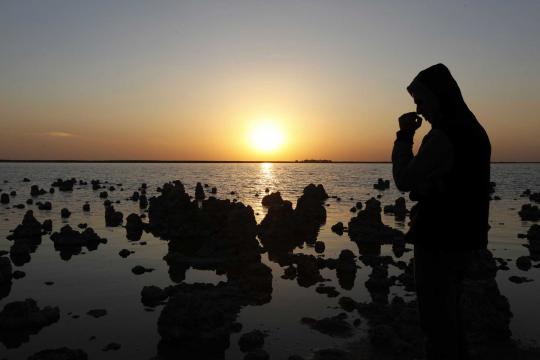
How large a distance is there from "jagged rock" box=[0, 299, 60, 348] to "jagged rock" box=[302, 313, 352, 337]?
28.4 feet

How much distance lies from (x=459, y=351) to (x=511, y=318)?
40.1ft

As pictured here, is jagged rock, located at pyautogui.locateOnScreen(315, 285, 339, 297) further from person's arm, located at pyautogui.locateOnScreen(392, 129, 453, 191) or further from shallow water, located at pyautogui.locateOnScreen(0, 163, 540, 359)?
person's arm, located at pyautogui.locateOnScreen(392, 129, 453, 191)

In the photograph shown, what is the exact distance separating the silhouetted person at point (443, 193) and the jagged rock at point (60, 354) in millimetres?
10033

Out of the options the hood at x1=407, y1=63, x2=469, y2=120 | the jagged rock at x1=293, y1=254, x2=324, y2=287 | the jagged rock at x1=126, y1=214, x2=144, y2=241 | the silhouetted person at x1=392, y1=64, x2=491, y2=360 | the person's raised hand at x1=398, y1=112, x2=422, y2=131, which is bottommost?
the jagged rock at x1=126, y1=214, x2=144, y2=241

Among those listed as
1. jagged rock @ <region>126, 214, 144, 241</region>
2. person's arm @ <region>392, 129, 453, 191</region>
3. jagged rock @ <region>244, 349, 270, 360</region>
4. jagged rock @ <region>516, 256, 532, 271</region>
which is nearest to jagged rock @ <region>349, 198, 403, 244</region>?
jagged rock @ <region>516, 256, 532, 271</region>

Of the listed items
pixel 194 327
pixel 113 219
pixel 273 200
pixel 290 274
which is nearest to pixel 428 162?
pixel 194 327

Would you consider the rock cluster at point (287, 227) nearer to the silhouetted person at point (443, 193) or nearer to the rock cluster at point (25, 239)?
the rock cluster at point (25, 239)

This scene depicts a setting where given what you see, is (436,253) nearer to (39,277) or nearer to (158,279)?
(158,279)

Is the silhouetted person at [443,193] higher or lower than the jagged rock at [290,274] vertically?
higher

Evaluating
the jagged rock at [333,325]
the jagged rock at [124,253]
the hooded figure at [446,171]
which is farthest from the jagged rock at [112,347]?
the jagged rock at [124,253]

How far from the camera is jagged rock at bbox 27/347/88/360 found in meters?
11.1

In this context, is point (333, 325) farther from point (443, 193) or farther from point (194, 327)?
point (443, 193)

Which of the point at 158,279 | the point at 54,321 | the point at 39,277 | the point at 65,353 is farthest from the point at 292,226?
the point at 65,353

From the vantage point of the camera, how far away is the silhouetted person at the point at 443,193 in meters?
4.00
